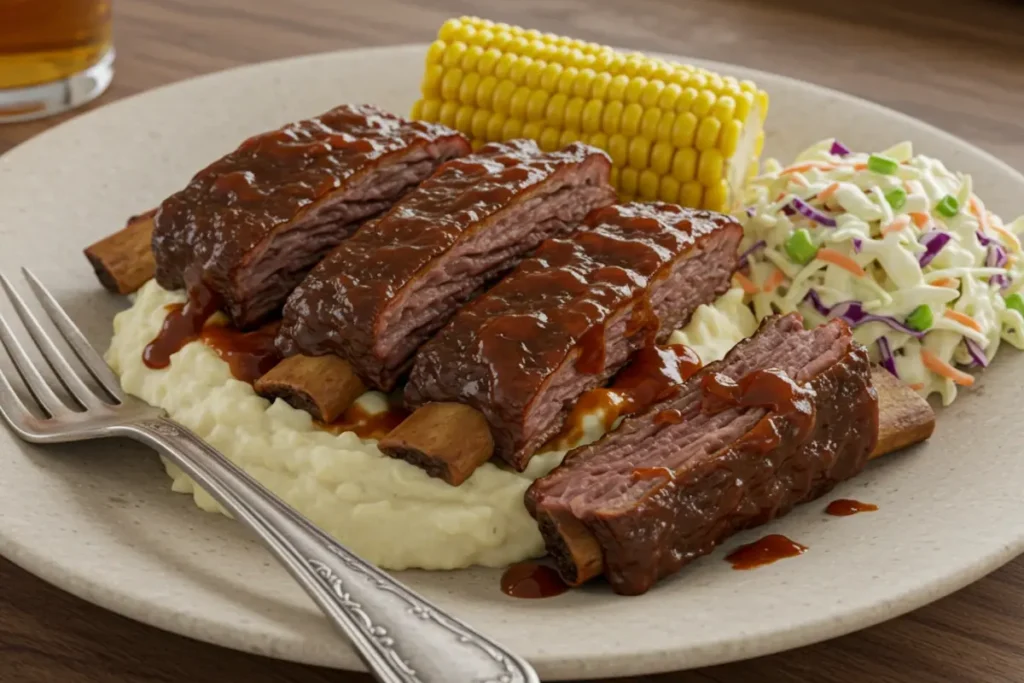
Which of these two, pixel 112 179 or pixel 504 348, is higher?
pixel 504 348

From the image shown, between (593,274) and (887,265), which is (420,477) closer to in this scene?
(593,274)

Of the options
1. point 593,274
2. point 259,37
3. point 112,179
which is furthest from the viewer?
point 259,37

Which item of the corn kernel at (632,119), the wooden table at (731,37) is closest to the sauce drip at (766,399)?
the corn kernel at (632,119)

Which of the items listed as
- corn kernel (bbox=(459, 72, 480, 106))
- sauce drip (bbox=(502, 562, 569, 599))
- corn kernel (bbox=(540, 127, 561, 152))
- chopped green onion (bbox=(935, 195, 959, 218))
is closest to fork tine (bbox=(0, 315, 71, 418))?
sauce drip (bbox=(502, 562, 569, 599))

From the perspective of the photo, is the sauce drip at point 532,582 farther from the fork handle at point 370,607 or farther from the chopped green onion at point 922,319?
the chopped green onion at point 922,319

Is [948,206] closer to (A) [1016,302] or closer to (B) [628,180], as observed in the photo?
(A) [1016,302]

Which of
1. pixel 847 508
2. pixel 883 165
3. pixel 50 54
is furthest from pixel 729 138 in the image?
pixel 50 54

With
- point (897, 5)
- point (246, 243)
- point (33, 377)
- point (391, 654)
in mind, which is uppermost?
point (897, 5)

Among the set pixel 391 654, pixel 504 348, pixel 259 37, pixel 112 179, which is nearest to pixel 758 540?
pixel 504 348
